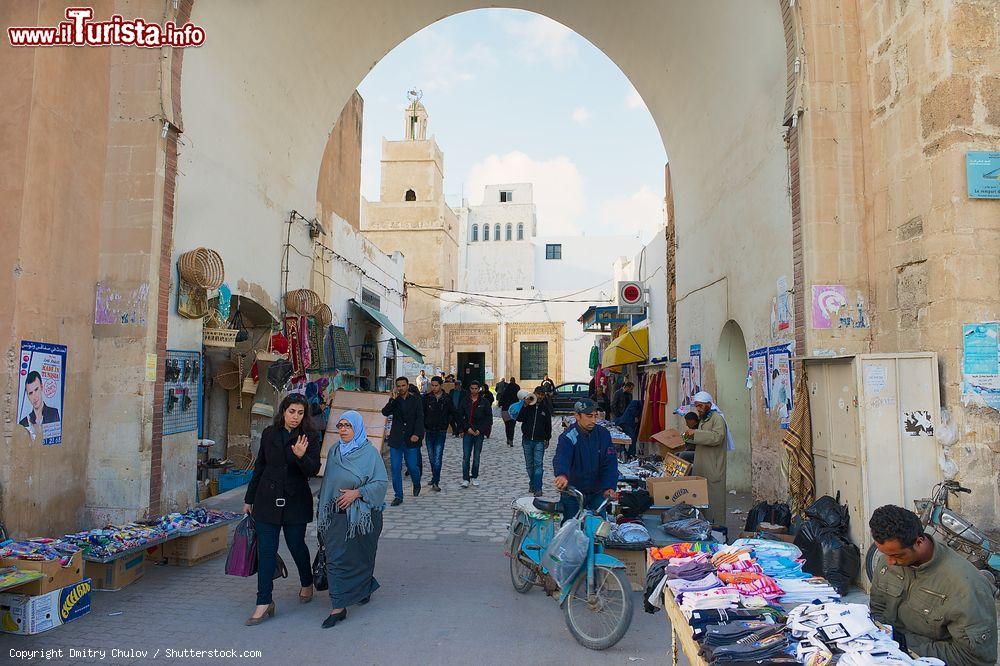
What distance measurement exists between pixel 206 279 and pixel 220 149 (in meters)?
1.90

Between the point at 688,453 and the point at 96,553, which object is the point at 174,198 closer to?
the point at 96,553

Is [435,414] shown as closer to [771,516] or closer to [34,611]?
[771,516]

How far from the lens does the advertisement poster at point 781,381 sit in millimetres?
6910

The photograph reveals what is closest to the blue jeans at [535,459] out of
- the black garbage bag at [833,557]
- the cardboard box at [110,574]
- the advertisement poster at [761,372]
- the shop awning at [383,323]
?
the advertisement poster at [761,372]

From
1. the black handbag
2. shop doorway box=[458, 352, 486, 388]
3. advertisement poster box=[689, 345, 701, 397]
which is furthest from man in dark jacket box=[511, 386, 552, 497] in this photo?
shop doorway box=[458, 352, 486, 388]

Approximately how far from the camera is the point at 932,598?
2775 mm

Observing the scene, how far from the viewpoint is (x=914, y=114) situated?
18.6 ft

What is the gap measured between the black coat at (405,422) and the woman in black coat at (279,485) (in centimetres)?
429

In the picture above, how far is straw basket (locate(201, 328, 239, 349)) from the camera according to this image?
779cm

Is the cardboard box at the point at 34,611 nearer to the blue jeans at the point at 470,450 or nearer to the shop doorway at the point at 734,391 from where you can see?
the blue jeans at the point at 470,450

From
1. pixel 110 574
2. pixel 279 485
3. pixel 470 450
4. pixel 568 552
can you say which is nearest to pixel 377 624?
pixel 279 485

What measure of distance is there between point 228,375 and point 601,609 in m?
7.23

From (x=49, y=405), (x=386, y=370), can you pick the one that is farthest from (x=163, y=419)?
(x=386, y=370)

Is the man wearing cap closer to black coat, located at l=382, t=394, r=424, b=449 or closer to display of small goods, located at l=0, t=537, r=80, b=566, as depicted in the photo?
display of small goods, located at l=0, t=537, r=80, b=566
